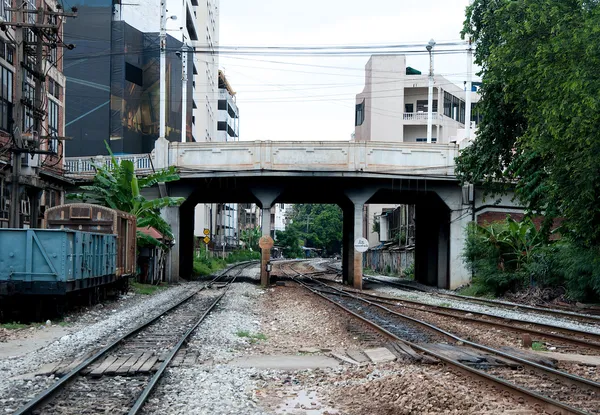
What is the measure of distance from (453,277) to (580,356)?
20920 mm

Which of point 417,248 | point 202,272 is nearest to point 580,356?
point 417,248


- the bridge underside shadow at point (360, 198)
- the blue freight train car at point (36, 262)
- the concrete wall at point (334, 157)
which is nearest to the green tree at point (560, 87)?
the concrete wall at point (334, 157)

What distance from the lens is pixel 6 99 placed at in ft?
88.5

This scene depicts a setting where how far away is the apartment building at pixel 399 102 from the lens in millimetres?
62500

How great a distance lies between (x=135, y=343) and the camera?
39.1ft

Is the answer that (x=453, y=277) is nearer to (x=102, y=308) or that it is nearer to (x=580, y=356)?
(x=102, y=308)

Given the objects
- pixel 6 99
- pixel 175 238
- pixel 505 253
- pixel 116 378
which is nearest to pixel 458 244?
pixel 505 253

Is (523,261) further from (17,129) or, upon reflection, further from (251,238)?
(251,238)

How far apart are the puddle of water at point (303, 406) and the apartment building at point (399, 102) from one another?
54.2 meters

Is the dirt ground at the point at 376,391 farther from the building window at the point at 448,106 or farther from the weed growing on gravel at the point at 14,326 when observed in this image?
the building window at the point at 448,106

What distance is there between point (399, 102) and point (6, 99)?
4243 centimetres

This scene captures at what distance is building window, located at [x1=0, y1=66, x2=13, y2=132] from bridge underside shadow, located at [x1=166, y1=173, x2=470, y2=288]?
8276mm

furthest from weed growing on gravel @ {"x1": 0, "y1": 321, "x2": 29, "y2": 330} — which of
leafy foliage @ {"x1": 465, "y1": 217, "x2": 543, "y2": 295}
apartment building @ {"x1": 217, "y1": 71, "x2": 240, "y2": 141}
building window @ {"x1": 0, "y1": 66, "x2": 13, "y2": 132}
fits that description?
apartment building @ {"x1": 217, "y1": 71, "x2": 240, "y2": 141}

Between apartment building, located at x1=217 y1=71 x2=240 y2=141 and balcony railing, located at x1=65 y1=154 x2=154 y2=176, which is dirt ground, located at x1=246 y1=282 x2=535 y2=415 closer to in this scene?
balcony railing, located at x1=65 y1=154 x2=154 y2=176
